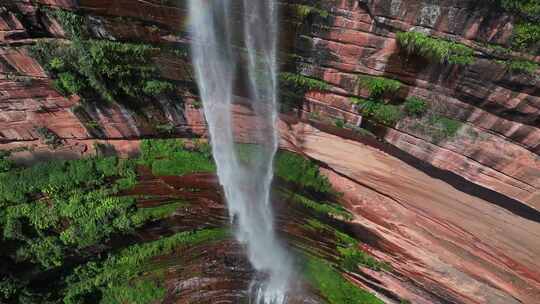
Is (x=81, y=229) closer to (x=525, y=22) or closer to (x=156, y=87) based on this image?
(x=156, y=87)

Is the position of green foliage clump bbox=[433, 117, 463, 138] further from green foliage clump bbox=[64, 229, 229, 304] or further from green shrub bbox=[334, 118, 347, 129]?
green foliage clump bbox=[64, 229, 229, 304]

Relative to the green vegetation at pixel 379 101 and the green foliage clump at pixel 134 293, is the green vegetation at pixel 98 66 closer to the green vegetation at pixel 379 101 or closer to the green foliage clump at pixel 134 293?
the green vegetation at pixel 379 101

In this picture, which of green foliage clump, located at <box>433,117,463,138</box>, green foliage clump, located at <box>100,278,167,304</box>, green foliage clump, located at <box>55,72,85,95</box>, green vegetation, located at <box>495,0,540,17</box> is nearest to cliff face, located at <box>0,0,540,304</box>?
green foliage clump, located at <box>433,117,463,138</box>

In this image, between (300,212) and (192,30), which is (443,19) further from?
(300,212)

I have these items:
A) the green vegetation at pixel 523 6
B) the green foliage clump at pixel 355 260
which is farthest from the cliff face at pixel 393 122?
the green foliage clump at pixel 355 260

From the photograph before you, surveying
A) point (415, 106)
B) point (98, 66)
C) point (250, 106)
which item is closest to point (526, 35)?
point (415, 106)

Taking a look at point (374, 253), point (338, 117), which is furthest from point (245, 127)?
point (374, 253)

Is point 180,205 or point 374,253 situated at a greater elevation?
point 180,205

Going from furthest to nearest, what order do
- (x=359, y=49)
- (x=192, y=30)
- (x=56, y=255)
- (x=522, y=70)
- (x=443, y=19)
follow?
(x=56, y=255) → (x=192, y=30) → (x=359, y=49) → (x=443, y=19) → (x=522, y=70)
